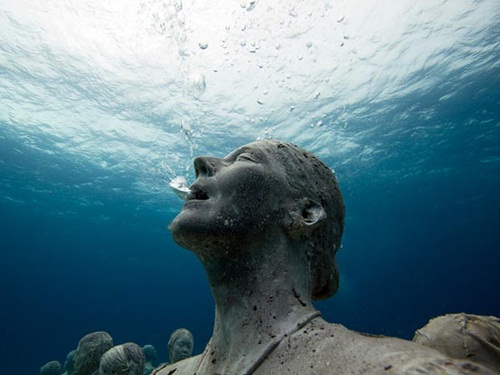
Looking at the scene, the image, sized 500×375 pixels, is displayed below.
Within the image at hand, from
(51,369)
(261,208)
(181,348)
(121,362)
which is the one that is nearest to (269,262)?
(261,208)

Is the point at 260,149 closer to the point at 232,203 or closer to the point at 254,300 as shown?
the point at 232,203

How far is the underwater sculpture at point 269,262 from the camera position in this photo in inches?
67.7

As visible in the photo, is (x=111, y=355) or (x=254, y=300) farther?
(x=111, y=355)

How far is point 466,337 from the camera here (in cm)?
181

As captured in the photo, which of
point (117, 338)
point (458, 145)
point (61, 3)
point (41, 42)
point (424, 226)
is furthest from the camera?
point (117, 338)

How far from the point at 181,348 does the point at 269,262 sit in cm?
636

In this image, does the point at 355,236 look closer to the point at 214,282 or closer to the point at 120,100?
the point at 120,100

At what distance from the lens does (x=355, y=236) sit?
171ft

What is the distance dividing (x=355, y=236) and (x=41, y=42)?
48711 mm

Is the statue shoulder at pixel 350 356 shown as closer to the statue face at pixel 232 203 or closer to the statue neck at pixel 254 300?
the statue neck at pixel 254 300

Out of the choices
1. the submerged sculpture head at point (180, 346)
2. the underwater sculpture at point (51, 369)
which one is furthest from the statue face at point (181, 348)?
the underwater sculpture at point (51, 369)

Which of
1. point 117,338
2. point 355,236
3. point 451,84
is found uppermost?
point 451,84

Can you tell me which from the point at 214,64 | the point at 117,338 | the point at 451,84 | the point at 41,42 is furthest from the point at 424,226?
the point at 117,338

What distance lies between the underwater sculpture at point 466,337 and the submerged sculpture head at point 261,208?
34.5 inches
